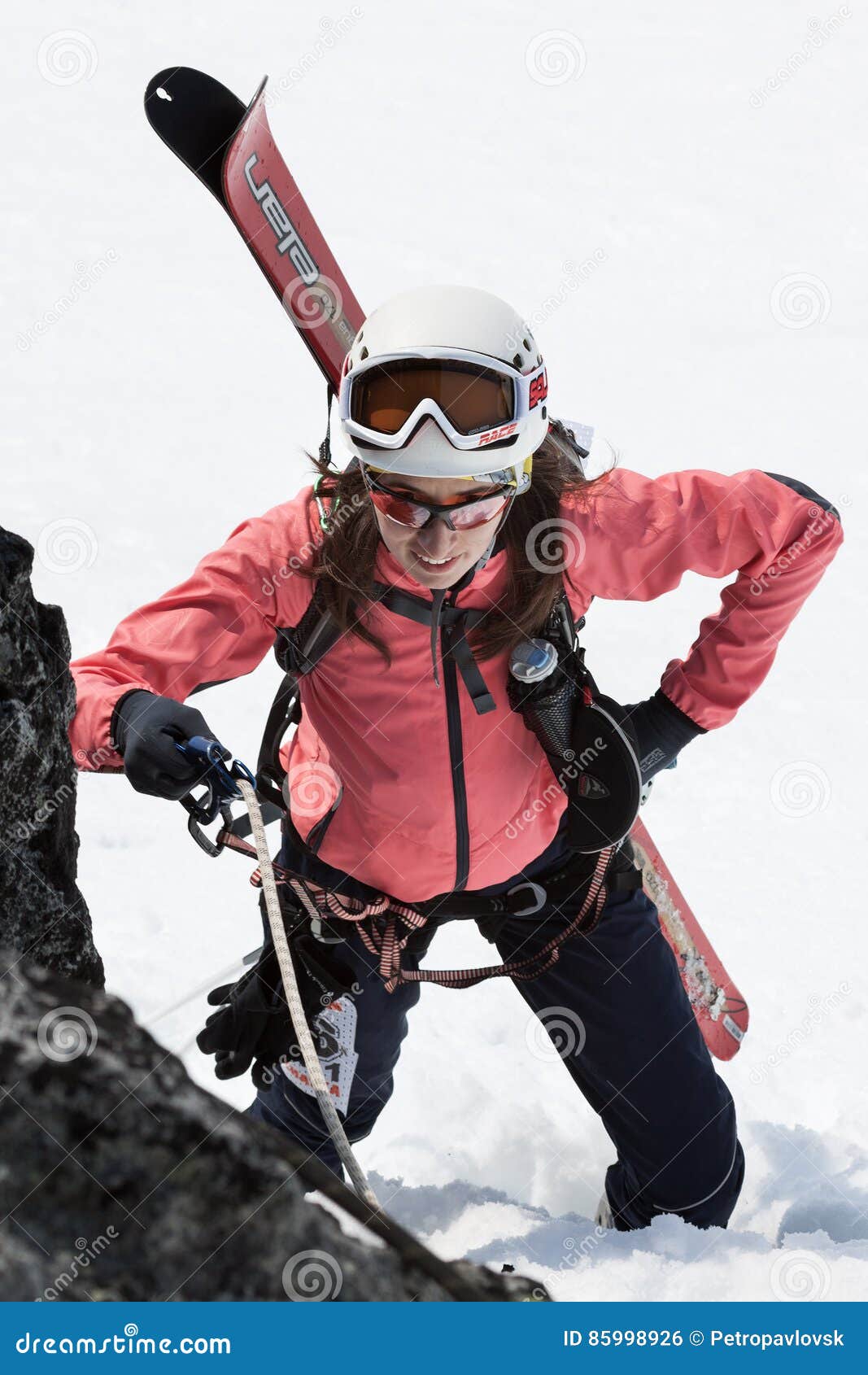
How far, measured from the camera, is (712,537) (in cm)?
328

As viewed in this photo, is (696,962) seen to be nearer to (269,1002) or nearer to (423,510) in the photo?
(269,1002)

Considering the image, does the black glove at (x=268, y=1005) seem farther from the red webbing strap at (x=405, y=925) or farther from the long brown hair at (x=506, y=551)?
the long brown hair at (x=506, y=551)

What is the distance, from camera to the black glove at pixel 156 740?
8.28 feet

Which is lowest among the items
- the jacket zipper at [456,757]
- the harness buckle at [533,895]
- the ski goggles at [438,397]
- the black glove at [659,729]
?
the harness buckle at [533,895]

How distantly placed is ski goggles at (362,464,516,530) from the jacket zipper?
1.22 feet

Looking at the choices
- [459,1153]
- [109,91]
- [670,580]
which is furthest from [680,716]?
[109,91]

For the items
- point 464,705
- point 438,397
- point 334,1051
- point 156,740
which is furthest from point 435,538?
point 334,1051

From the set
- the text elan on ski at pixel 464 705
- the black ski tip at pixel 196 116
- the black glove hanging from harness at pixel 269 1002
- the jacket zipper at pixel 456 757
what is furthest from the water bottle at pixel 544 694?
the black ski tip at pixel 196 116

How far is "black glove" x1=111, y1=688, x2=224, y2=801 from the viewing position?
2.52 meters

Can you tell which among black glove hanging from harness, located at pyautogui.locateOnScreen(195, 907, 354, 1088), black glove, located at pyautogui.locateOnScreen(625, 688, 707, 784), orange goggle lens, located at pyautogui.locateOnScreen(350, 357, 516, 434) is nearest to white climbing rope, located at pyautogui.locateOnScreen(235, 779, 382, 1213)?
orange goggle lens, located at pyautogui.locateOnScreen(350, 357, 516, 434)

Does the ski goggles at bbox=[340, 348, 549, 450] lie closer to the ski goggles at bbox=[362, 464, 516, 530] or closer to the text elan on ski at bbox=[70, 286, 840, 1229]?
the text elan on ski at bbox=[70, 286, 840, 1229]

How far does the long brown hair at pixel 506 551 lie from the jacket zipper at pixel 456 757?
0.10 metres
